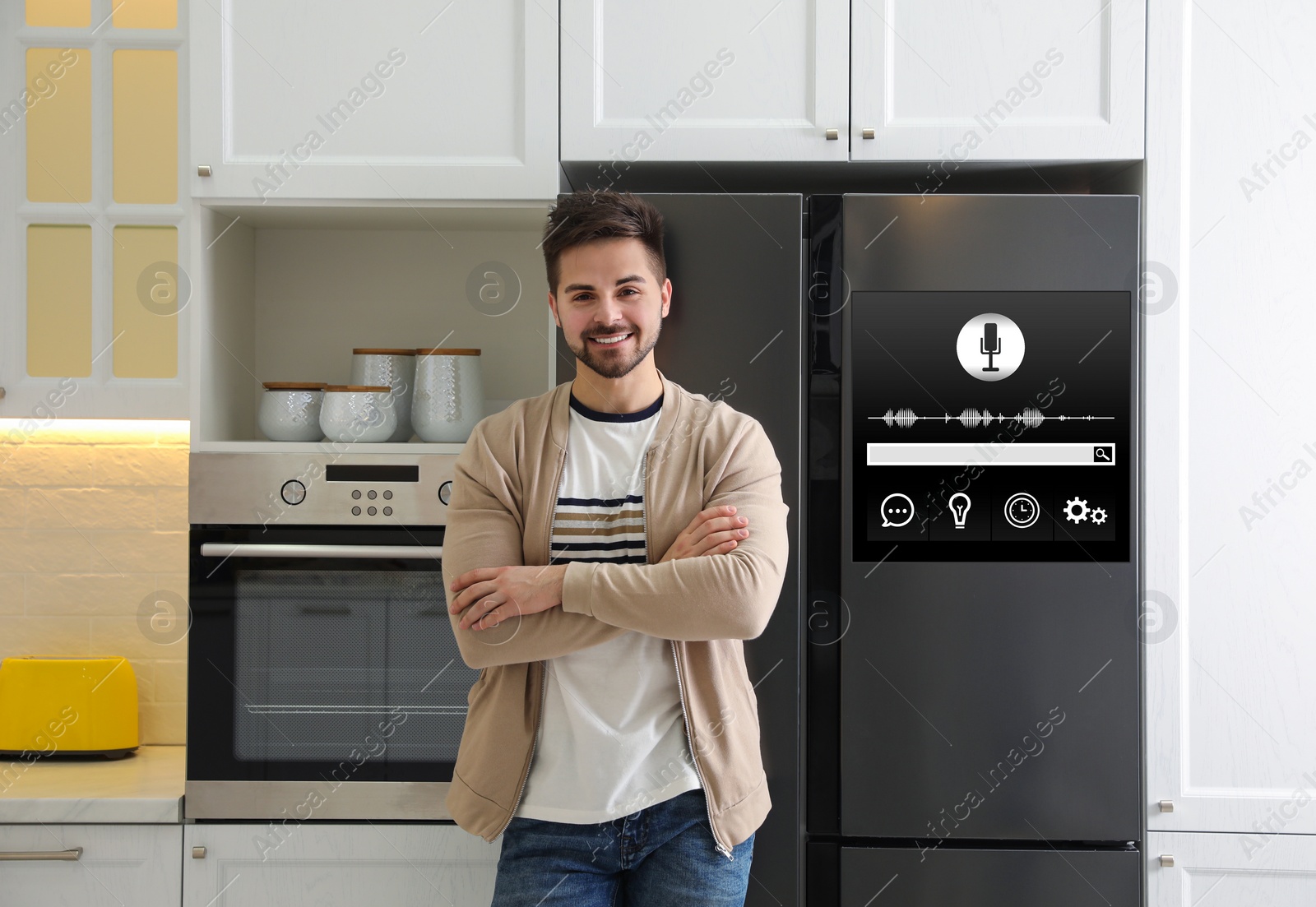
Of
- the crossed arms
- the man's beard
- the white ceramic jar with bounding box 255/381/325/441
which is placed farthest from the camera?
the white ceramic jar with bounding box 255/381/325/441

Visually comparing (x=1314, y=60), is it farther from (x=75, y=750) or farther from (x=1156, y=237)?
(x=75, y=750)

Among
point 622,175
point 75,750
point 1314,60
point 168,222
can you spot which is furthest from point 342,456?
point 1314,60

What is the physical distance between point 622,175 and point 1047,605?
1.08 metres

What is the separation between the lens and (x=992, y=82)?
5.29 ft

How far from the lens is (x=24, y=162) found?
179 centimetres

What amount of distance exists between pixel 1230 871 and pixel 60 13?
2.74 m

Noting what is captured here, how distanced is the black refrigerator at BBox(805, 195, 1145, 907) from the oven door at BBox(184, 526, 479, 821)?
0.68 meters

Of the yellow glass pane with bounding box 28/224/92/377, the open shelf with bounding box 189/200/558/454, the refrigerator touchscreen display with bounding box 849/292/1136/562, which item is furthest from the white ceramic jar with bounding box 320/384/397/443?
the refrigerator touchscreen display with bounding box 849/292/1136/562

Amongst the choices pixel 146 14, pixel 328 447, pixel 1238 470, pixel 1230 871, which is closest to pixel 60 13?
pixel 146 14

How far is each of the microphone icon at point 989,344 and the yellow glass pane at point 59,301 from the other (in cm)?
168

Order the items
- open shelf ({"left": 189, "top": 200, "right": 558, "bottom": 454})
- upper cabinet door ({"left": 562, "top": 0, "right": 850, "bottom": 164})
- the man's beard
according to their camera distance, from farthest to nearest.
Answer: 1. open shelf ({"left": 189, "top": 200, "right": 558, "bottom": 454})
2. upper cabinet door ({"left": 562, "top": 0, "right": 850, "bottom": 164})
3. the man's beard

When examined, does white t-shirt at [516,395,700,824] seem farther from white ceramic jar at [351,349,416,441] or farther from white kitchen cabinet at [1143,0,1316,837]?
white kitchen cabinet at [1143,0,1316,837]

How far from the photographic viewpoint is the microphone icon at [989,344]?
1530 mm

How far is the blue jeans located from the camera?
1194mm
